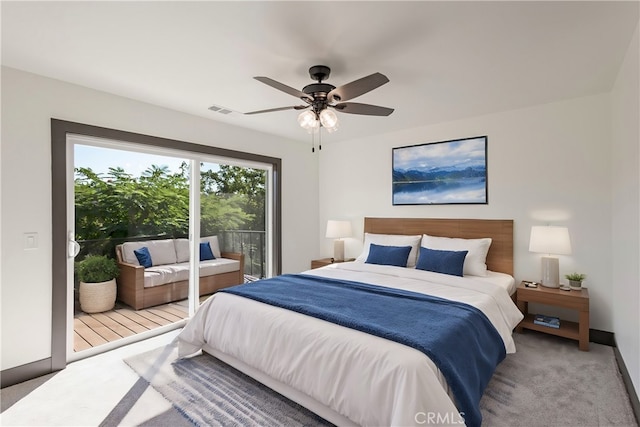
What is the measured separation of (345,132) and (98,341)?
150 inches

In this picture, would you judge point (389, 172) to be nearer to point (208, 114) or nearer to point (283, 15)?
point (208, 114)

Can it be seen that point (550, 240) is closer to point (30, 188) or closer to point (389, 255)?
point (389, 255)

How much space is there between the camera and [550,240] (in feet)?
10.1

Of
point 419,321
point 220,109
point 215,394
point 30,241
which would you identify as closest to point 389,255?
point 419,321

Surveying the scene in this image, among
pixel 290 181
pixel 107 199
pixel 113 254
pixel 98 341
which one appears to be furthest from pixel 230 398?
pixel 290 181

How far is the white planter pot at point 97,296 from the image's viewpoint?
2965 millimetres

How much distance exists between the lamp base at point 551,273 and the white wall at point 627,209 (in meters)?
0.44

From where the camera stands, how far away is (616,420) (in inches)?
76.7

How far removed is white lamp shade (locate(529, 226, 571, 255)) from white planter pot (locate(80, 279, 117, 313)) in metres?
4.32

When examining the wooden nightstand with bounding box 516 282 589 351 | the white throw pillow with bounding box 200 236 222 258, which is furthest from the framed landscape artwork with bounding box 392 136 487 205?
the white throw pillow with bounding box 200 236 222 258

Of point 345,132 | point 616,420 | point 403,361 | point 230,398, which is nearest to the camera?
point 403,361

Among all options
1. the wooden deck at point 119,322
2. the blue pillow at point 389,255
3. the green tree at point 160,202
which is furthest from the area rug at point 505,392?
the blue pillow at point 389,255

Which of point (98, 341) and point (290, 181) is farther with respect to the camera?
point (290, 181)

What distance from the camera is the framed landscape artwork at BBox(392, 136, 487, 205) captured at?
150 inches
